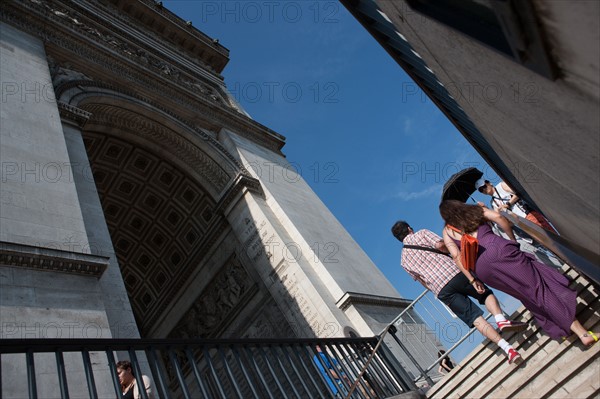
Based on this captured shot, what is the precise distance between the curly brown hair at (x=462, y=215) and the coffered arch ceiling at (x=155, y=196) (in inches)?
325

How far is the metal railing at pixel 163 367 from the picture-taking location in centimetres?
299

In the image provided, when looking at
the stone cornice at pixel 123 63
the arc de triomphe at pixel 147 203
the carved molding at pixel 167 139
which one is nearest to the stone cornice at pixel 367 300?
the arc de triomphe at pixel 147 203

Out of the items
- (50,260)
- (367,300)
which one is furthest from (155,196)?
(50,260)

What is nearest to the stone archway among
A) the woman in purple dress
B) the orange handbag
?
the woman in purple dress

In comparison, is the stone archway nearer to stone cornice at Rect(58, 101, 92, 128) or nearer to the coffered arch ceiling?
the coffered arch ceiling

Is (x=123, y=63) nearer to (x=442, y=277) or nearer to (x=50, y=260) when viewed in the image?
(x=50, y=260)

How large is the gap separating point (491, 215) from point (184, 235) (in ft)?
35.3

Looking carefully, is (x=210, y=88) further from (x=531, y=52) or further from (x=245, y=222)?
(x=531, y=52)

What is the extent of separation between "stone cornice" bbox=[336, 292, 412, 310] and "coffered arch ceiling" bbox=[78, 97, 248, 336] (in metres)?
4.49

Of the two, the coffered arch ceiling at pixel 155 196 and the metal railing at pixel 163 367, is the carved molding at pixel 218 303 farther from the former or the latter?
the metal railing at pixel 163 367

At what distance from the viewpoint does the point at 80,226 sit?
17.9ft

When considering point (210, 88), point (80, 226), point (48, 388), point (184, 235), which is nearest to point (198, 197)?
point (184, 235)

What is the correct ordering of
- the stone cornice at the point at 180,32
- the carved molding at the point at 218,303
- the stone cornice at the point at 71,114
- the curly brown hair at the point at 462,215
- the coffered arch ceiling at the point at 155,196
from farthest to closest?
the stone cornice at the point at 180,32, the carved molding at the point at 218,303, the coffered arch ceiling at the point at 155,196, the stone cornice at the point at 71,114, the curly brown hair at the point at 462,215

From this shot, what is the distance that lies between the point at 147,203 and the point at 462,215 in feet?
35.9
